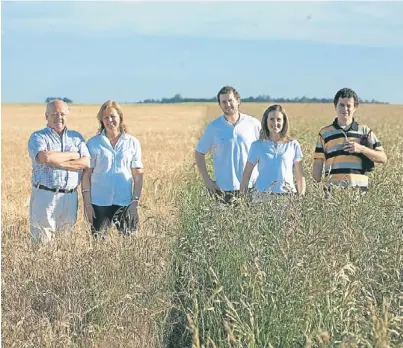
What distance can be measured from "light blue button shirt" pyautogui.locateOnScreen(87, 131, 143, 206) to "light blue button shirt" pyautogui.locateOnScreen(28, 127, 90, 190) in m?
0.13

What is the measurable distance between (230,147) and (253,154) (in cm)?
49

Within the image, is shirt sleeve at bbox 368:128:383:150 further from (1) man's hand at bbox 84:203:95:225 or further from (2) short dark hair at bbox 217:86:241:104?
(1) man's hand at bbox 84:203:95:225

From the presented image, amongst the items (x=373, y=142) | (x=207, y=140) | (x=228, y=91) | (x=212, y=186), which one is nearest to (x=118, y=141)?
(x=207, y=140)

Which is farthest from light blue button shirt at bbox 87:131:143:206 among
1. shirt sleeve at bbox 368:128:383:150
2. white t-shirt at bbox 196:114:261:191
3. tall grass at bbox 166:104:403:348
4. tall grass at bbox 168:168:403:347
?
shirt sleeve at bbox 368:128:383:150

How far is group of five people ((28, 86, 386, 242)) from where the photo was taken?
23.0ft

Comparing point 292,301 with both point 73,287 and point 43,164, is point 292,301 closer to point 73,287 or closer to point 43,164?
point 73,287

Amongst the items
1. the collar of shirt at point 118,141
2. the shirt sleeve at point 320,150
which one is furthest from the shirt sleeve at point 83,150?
the shirt sleeve at point 320,150

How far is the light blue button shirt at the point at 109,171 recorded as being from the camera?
7.25 metres

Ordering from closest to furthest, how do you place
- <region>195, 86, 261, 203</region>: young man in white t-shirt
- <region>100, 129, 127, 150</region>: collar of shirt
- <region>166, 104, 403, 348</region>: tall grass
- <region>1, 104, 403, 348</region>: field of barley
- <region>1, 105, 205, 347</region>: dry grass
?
<region>166, 104, 403, 348</region>: tall grass → <region>1, 104, 403, 348</region>: field of barley → <region>1, 105, 205, 347</region>: dry grass → <region>100, 129, 127, 150</region>: collar of shirt → <region>195, 86, 261, 203</region>: young man in white t-shirt

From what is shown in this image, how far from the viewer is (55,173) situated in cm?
720

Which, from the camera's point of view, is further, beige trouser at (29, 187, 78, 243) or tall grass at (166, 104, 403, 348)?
beige trouser at (29, 187, 78, 243)

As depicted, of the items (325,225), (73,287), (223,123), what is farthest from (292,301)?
(223,123)

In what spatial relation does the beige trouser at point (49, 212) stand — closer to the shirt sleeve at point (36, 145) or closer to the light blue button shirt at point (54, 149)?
the light blue button shirt at point (54, 149)

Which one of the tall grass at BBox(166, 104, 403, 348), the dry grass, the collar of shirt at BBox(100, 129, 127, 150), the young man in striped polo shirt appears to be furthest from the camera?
the collar of shirt at BBox(100, 129, 127, 150)
